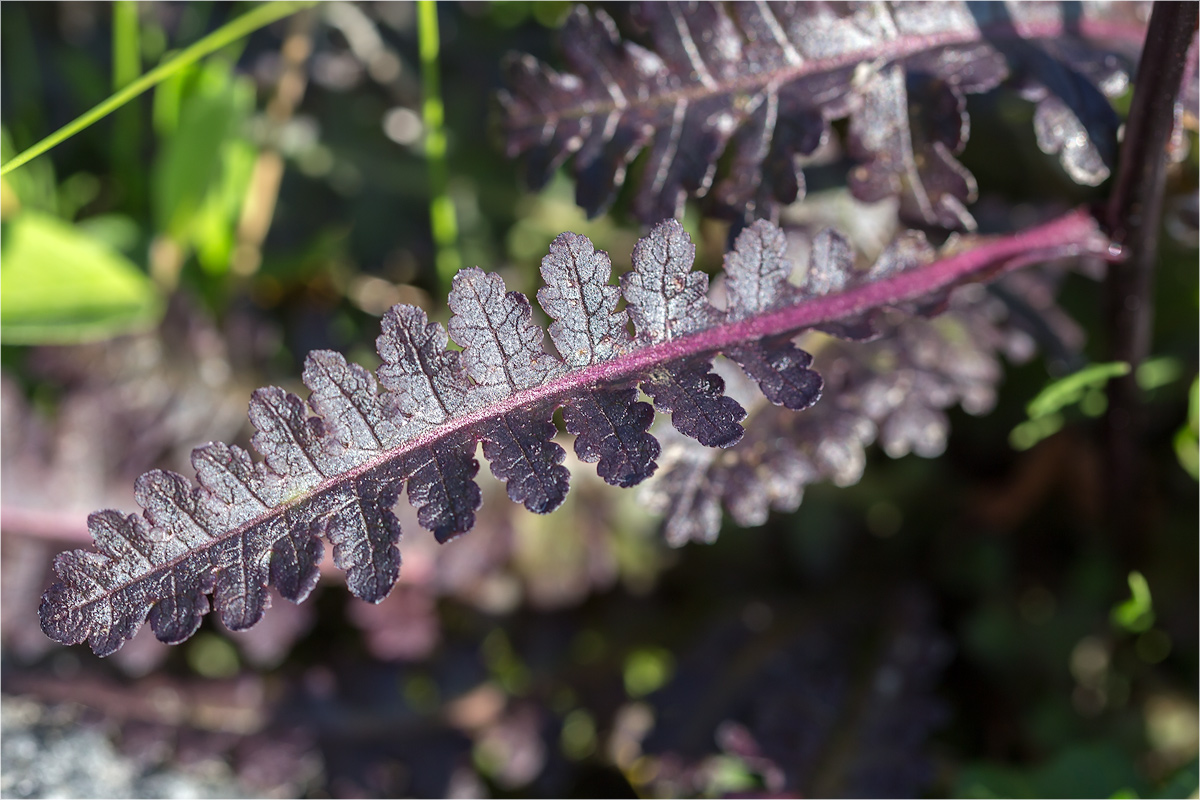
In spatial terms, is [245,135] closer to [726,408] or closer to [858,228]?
[858,228]

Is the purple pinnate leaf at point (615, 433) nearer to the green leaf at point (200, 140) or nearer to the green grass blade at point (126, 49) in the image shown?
the green leaf at point (200, 140)

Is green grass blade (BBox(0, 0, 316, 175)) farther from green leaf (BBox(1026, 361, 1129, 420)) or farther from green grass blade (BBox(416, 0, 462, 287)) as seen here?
green leaf (BBox(1026, 361, 1129, 420))

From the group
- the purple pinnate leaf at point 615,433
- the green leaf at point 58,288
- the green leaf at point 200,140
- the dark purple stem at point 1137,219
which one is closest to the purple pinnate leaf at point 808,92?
the dark purple stem at point 1137,219

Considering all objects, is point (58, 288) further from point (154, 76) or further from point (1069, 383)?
point (1069, 383)

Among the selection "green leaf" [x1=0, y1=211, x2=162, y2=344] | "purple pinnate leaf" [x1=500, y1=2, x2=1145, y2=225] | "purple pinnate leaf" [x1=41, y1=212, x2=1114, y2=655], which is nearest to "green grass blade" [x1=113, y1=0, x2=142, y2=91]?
"green leaf" [x1=0, y1=211, x2=162, y2=344]

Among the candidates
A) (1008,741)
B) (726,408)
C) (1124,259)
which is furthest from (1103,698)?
(726,408)

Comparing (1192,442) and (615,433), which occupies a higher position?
(615,433)

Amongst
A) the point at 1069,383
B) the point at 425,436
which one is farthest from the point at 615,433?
the point at 1069,383
